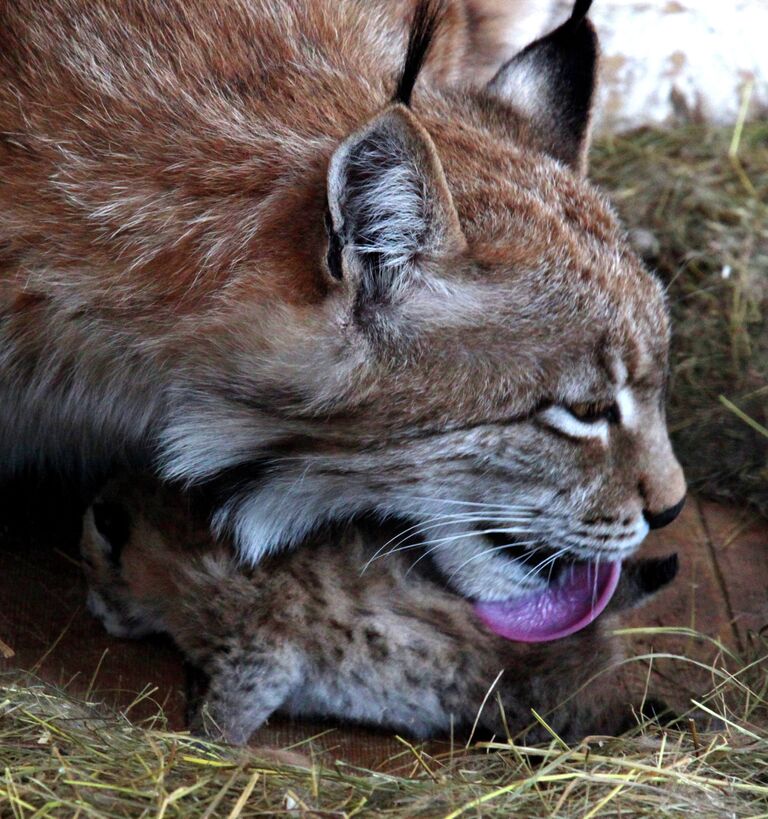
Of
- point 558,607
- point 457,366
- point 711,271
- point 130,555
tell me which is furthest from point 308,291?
point 711,271

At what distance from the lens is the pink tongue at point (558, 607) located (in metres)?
3.07

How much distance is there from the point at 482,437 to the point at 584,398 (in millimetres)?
279

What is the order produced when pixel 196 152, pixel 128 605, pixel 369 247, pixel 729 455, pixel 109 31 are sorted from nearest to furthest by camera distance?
pixel 369 247, pixel 196 152, pixel 109 31, pixel 128 605, pixel 729 455

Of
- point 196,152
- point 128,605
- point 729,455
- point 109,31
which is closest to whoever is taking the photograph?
point 196,152

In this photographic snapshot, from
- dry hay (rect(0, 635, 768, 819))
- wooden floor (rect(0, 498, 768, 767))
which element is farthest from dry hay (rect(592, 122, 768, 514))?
dry hay (rect(0, 635, 768, 819))

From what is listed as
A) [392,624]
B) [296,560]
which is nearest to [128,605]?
[296,560]

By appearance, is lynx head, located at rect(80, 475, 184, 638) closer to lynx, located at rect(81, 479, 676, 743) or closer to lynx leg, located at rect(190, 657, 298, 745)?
lynx, located at rect(81, 479, 676, 743)

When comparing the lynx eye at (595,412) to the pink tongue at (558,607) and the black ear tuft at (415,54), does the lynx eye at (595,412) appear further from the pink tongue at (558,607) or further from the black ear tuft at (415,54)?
the black ear tuft at (415,54)

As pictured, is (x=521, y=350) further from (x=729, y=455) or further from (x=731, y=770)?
(x=729, y=455)

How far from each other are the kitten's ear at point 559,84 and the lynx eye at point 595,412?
2.39 feet

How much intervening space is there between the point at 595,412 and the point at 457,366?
1.39 feet

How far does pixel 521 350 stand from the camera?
2711 mm

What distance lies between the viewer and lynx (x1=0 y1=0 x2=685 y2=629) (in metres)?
2.56

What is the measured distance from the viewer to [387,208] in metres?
2.42
